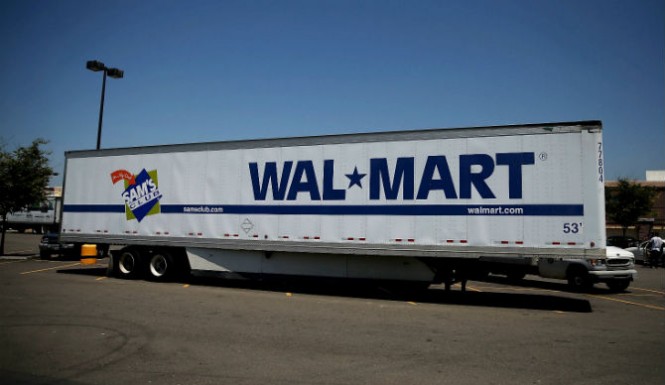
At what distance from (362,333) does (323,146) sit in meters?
5.95

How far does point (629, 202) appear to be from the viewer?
4134cm

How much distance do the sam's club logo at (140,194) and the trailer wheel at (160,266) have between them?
137 cm

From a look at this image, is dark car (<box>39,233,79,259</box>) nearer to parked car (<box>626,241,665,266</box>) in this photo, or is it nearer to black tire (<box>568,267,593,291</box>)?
black tire (<box>568,267,593,291</box>)

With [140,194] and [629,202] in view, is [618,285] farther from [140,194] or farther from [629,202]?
[629,202]

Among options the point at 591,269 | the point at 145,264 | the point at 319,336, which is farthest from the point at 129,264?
the point at 591,269

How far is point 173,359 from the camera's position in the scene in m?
6.05

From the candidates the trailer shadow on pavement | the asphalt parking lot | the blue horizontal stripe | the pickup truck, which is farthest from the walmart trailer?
the pickup truck

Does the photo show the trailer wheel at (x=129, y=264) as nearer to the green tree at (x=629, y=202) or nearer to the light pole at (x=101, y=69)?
the light pole at (x=101, y=69)

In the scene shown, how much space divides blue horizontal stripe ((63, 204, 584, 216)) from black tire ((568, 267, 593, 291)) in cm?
428

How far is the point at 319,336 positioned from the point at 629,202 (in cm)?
4396

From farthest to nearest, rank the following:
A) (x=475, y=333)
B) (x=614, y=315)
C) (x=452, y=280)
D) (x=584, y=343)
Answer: (x=452, y=280) < (x=614, y=315) < (x=475, y=333) < (x=584, y=343)

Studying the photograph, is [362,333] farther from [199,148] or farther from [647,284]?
[647,284]

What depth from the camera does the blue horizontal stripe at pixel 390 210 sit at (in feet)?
33.9

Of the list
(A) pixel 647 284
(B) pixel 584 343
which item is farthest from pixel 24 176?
(A) pixel 647 284
